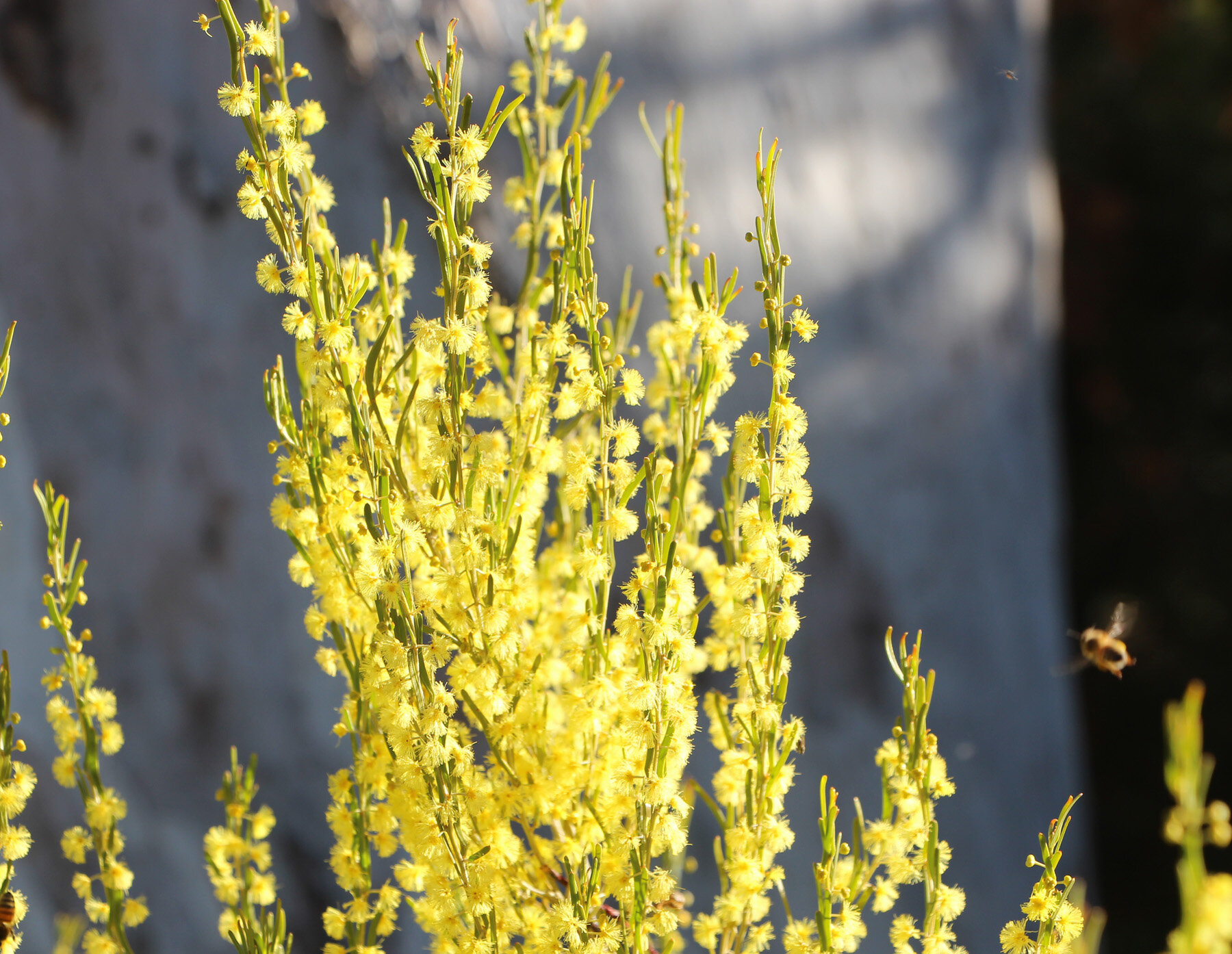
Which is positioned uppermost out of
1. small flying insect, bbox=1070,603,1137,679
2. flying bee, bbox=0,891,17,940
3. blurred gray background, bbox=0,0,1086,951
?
blurred gray background, bbox=0,0,1086,951

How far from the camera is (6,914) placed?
1.51 feet

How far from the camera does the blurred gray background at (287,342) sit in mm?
892

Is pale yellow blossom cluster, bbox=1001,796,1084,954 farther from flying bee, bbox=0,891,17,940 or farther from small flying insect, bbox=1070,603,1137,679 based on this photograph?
flying bee, bbox=0,891,17,940

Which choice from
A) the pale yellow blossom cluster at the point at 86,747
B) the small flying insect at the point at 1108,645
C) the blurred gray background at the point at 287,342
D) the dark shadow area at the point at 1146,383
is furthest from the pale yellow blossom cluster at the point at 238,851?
the dark shadow area at the point at 1146,383

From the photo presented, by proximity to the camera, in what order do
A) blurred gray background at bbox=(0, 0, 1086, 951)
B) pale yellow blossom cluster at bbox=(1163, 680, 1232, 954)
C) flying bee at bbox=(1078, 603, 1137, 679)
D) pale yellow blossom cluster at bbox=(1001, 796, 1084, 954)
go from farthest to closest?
blurred gray background at bbox=(0, 0, 1086, 951), flying bee at bbox=(1078, 603, 1137, 679), pale yellow blossom cluster at bbox=(1001, 796, 1084, 954), pale yellow blossom cluster at bbox=(1163, 680, 1232, 954)

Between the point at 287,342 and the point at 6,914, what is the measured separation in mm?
611

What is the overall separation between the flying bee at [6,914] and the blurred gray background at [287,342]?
0.53 meters

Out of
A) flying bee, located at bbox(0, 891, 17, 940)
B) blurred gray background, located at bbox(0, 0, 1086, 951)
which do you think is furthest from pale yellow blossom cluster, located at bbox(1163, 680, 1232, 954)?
blurred gray background, located at bbox(0, 0, 1086, 951)

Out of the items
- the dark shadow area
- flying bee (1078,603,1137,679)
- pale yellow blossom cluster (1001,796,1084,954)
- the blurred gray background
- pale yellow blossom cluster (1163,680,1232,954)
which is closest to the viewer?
pale yellow blossom cluster (1163,680,1232,954)

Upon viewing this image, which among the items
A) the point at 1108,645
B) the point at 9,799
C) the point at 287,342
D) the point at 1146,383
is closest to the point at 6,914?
the point at 9,799

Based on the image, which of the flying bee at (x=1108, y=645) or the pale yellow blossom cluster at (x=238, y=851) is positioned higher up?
the flying bee at (x=1108, y=645)

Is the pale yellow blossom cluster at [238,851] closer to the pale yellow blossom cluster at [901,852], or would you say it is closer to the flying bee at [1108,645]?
the pale yellow blossom cluster at [901,852]

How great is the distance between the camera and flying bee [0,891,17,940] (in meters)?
0.46

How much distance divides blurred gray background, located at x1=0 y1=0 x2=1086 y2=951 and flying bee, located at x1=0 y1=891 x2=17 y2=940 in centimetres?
53
